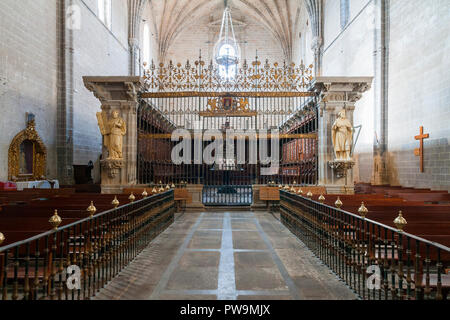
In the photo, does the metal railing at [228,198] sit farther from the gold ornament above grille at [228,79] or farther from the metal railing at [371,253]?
the metal railing at [371,253]

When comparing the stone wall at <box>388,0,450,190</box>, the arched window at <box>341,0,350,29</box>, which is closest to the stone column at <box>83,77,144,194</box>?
the stone wall at <box>388,0,450,190</box>

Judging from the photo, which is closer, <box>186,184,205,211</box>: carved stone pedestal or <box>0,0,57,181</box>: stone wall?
<box>0,0,57,181</box>: stone wall

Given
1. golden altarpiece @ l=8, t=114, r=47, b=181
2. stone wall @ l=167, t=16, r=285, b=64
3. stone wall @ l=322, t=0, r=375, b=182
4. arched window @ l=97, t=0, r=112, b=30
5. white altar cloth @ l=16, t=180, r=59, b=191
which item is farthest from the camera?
stone wall @ l=167, t=16, r=285, b=64

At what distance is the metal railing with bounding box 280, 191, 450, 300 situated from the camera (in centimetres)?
267

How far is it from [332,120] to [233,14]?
69.2ft

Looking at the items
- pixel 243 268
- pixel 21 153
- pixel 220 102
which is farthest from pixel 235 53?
pixel 243 268

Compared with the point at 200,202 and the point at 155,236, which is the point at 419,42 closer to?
the point at 200,202

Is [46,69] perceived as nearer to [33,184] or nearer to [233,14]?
[33,184]

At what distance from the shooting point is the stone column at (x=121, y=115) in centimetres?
957

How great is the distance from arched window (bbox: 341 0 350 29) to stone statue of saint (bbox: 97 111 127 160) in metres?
12.0

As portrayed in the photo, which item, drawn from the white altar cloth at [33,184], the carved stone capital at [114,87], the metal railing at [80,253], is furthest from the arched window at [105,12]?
the metal railing at [80,253]

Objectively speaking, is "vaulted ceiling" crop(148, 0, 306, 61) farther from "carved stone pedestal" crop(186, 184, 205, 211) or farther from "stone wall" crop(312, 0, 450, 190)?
"carved stone pedestal" crop(186, 184, 205, 211)

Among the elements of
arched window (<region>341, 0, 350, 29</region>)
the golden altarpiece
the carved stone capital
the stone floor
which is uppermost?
arched window (<region>341, 0, 350, 29</region>)

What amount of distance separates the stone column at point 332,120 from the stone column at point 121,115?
5623mm
